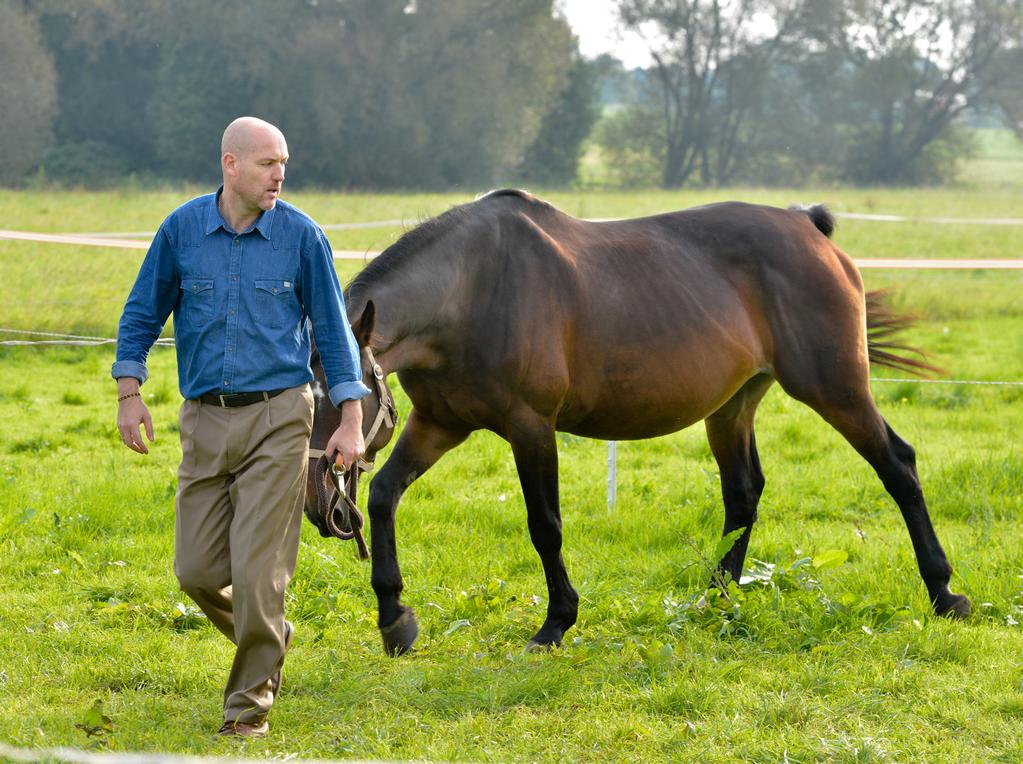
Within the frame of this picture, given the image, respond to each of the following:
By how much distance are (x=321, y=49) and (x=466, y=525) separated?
3739 centimetres

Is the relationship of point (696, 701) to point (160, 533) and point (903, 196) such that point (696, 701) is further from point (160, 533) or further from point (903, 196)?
point (903, 196)

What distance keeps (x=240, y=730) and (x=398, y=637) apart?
106cm

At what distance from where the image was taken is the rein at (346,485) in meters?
4.03

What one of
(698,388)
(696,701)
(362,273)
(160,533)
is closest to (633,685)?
(696,701)

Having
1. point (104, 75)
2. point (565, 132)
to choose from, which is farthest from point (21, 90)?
point (565, 132)

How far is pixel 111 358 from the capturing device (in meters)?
11.4

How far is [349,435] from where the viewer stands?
3725 millimetres

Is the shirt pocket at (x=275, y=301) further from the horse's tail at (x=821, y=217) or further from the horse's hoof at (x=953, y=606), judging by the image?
the horse's hoof at (x=953, y=606)

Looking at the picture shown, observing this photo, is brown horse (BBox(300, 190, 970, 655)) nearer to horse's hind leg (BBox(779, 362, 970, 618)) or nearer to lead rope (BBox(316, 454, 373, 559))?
horse's hind leg (BBox(779, 362, 970, 618))

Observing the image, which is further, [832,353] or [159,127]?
[159,127]

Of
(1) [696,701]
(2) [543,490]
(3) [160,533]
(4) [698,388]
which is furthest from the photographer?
(3) [160,533]

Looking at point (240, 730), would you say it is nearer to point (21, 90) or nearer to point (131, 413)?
point (131, 413)

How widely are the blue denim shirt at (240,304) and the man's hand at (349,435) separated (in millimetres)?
40

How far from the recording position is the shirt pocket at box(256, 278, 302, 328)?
12.0ft
